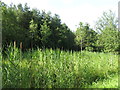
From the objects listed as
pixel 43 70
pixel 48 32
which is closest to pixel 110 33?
pixel 43 70

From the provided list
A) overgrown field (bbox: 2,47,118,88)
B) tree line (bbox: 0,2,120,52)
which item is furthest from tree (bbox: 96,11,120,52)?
overgrown field (bbox: 2,47,118,88)

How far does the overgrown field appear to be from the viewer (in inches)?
156

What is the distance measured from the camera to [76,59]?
5.72m

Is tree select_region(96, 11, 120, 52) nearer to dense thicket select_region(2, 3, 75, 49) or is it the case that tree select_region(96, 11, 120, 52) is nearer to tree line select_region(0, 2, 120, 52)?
tree line select_region(0, 2, 120, 52)

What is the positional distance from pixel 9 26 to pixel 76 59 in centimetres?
1269

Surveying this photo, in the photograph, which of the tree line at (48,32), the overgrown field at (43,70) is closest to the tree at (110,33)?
the tree line at (48,32)

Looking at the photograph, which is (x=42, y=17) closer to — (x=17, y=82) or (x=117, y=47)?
(x=117, y=47)

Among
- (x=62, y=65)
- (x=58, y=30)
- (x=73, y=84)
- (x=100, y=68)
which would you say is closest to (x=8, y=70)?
(x=62, y=65)

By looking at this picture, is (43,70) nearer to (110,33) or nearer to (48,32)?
(110,33)

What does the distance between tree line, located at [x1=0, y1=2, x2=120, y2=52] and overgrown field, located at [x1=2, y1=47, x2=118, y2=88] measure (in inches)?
26.7

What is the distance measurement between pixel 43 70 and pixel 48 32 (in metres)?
19.6

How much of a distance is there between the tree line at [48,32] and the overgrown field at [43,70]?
678 millimetres

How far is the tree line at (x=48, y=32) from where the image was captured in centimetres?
1049

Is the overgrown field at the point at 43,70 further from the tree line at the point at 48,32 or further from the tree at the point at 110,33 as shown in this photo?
the tree at the point at 110,33
